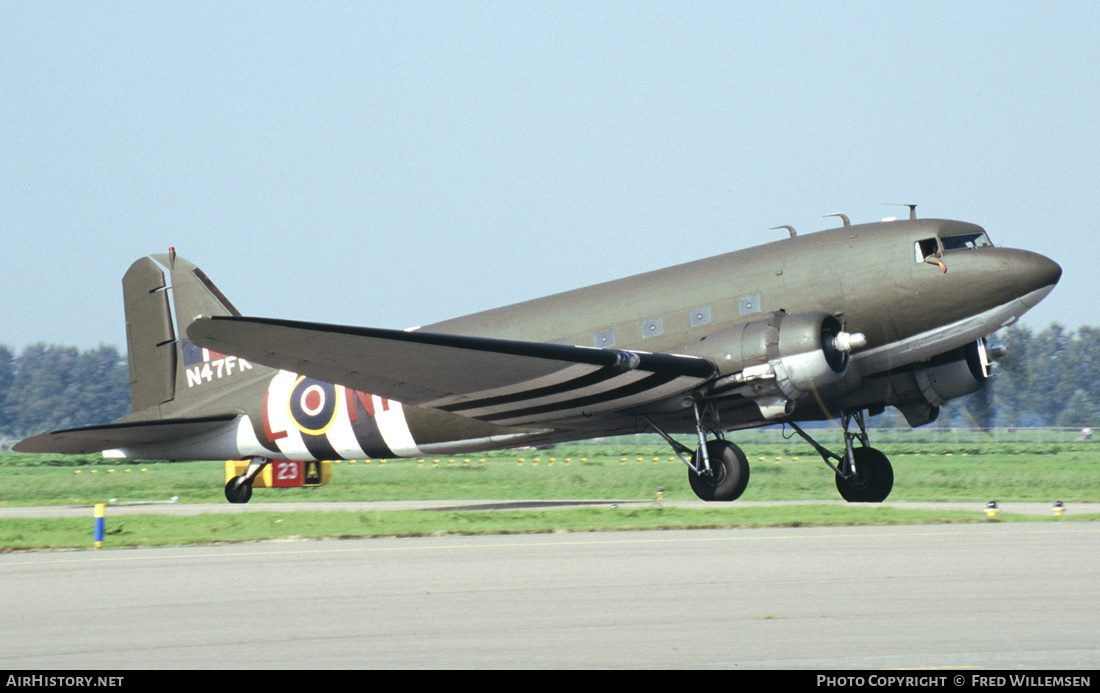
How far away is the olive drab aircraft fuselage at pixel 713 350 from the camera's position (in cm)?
1959

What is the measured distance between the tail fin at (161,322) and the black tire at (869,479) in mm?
16688

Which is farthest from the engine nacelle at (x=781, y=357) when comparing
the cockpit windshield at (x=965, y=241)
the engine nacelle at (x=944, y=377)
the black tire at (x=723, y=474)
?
the engine nacelle at (x=944, y=377)

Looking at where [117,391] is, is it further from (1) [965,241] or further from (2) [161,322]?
(1) [965,241]

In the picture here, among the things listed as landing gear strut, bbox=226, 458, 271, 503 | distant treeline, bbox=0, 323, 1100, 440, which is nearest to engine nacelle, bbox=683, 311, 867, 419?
landing gear strut, bbox=226, 458, 271, 503

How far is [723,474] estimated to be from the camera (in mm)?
20656

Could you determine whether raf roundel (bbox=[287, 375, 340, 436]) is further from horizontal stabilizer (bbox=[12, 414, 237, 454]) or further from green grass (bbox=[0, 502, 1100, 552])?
green grass (bbox=[0, 502, 1100, 552])

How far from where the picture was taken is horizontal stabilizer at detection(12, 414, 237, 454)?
25672 millimetres

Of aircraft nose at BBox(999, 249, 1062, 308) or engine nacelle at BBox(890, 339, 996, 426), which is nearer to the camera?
aircraft nose at BBox(999, 249, 1062, 308)

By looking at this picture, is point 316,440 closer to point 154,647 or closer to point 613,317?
point 613,317

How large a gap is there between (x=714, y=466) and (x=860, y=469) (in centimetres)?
368

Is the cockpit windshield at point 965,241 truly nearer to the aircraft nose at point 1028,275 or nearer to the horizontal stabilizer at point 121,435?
the aircraft nose at point 1028,275

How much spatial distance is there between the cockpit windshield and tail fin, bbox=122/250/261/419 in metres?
18.4

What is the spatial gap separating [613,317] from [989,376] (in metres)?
7.41

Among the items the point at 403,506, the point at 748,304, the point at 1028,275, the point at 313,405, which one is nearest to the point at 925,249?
the point at 1028,275
